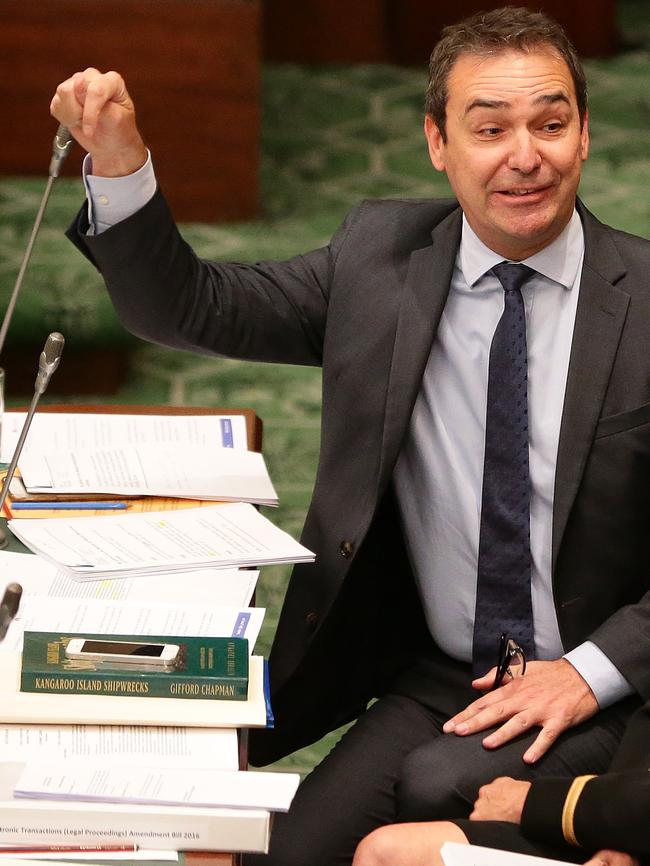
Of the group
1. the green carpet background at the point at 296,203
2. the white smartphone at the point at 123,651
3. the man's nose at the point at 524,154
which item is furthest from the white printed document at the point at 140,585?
the green carpet background at the point at 296,203

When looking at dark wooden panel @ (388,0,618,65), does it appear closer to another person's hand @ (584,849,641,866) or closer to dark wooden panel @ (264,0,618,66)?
dark wooden panel @ (264,0,618,66)

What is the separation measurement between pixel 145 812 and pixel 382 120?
4280 mm

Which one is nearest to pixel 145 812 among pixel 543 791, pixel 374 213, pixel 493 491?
pixel 543 791

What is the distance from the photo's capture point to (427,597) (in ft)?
6.40

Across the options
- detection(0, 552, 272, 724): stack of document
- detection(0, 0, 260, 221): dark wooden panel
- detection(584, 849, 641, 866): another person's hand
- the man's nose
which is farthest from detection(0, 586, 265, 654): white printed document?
detection(0, 0, 260, 221): dark wooden panel

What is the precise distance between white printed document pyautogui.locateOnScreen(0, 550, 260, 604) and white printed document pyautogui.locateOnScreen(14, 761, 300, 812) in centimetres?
33

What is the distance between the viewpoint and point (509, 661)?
69.9 inches

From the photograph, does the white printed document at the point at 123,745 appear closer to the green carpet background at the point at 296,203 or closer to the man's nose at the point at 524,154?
the man's nose at the point at 524,154

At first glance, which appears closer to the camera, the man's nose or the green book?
the green book

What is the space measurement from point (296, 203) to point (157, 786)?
359 cm

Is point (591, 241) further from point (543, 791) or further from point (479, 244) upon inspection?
point (543, 791)

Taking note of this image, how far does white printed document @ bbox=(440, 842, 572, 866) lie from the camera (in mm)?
1320

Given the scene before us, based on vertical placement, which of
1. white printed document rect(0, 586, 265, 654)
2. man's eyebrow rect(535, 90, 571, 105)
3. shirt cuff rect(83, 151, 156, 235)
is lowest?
white printed document rect(0, 586, 265, 654)

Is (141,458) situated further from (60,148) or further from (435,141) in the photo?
(435,141)
